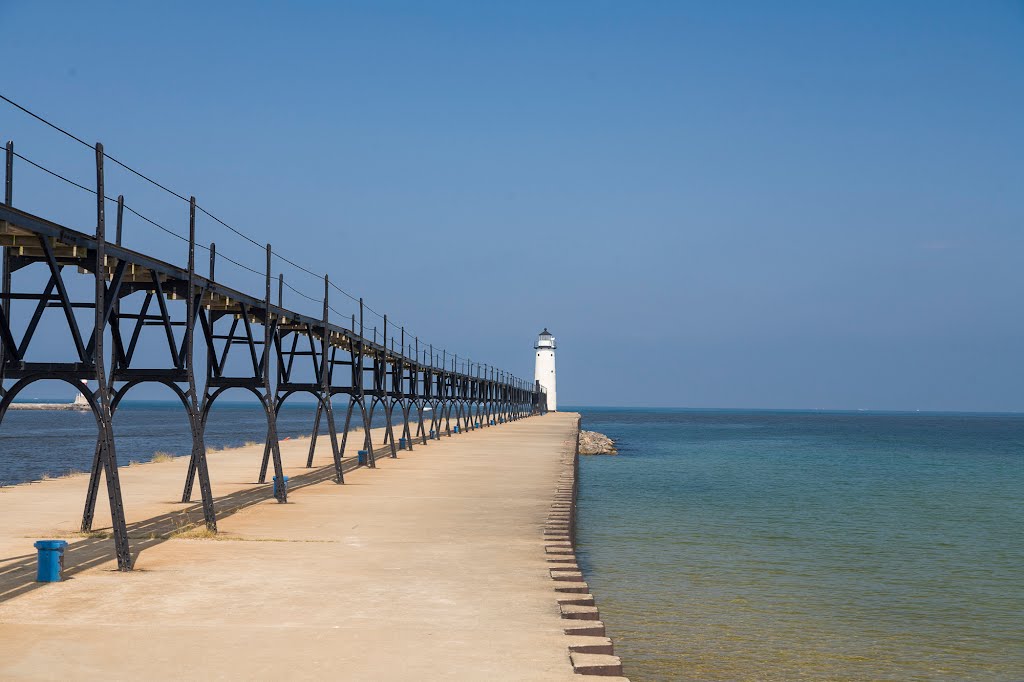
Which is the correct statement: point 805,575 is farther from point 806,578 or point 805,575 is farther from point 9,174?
point 9,174

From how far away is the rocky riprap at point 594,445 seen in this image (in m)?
64.4

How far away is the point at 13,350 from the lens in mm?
12406

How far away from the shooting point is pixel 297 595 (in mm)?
11789

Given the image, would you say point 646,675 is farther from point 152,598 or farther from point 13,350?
point 13,350

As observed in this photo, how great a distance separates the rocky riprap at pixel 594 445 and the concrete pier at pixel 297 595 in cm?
4203

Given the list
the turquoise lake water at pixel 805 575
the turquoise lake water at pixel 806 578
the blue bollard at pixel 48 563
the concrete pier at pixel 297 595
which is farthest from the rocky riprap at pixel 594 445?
the blue bollard at pixel 48 563

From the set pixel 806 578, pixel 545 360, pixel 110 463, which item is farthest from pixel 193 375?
pixel 545 360

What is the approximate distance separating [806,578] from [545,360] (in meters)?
123

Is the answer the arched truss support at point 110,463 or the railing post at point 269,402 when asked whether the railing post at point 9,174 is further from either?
the railing post at point 269,402

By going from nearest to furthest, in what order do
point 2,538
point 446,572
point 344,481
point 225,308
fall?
point 446,572, point 2,538, point 225,308, point 344,481

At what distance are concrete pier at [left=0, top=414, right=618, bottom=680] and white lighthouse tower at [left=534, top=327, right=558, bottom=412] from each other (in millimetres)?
118442

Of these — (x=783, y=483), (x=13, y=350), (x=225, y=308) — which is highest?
(x=225, y=308)

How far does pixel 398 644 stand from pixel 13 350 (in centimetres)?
654

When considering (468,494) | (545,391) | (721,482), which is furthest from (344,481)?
(545,391)
